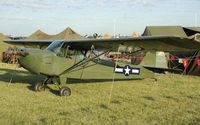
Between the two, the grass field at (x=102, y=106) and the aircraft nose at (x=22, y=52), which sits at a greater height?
the aircraft nose at (x=22, y=52)

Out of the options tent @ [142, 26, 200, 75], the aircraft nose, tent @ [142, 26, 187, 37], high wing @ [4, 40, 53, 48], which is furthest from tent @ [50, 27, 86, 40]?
the aircraft nose

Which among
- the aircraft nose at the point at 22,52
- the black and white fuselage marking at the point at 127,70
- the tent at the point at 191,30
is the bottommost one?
the black and white fuselage marking at the point at 127,70

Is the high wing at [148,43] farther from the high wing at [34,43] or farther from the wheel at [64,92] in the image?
the high wing at [34,43]

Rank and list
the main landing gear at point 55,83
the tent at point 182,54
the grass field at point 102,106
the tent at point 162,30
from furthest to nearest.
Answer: the tent at point 162,30, the tent at point 182,54, the main landing gear at point 55,83, the grass field at point 102,106

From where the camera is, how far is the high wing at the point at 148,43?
800 centimetres

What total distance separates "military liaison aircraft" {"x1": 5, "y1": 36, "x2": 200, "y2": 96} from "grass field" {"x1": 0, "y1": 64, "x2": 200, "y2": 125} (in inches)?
22.3

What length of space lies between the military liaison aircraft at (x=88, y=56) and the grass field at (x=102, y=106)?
567mm

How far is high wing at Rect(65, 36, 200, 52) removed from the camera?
26.2ft

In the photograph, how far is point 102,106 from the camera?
7457 mm

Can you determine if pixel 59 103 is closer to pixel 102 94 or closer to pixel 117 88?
pixel 102 94

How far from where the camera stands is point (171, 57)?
57.3ft

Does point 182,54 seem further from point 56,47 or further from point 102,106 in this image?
point 102,106

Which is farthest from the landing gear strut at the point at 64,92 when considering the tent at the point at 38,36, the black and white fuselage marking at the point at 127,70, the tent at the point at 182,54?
the tent at the point at 38,36

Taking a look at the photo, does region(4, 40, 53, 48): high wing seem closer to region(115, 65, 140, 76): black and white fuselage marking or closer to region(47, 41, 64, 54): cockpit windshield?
region(47, 41, 64, 54): cockpit windshield
